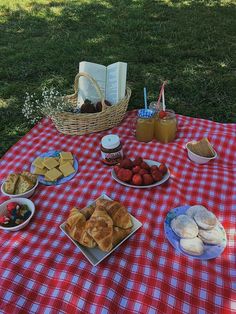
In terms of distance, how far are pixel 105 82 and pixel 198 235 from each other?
155cm

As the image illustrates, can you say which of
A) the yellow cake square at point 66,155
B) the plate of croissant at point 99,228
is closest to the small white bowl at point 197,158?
the plate of croissant at point 99,228

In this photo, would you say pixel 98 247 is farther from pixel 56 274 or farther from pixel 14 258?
pixel 14 258

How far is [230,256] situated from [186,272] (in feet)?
0.84

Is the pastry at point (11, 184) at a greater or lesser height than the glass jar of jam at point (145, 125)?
lesser

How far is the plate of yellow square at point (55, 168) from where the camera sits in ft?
7.21

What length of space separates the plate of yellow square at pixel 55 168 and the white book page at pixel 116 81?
0.64 m

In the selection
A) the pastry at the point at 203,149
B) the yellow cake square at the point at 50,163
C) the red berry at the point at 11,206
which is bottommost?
the red berry at the point at 11,206

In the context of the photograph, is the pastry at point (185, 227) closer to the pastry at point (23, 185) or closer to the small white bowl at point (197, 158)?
the small white bowl at point (197, 158)

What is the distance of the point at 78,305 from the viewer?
5.02 feet

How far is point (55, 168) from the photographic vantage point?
2.25 m

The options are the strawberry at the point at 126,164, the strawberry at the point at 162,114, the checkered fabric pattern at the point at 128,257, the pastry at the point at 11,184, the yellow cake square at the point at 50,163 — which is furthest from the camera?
the strawberry at the point at 162,114

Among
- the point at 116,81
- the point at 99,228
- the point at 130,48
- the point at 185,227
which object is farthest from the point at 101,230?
the point at 130,48

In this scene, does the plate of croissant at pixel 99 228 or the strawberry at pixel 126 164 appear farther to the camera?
the strawberry at pixel 126 164

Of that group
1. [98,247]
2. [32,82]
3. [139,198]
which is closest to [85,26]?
[32,82]
